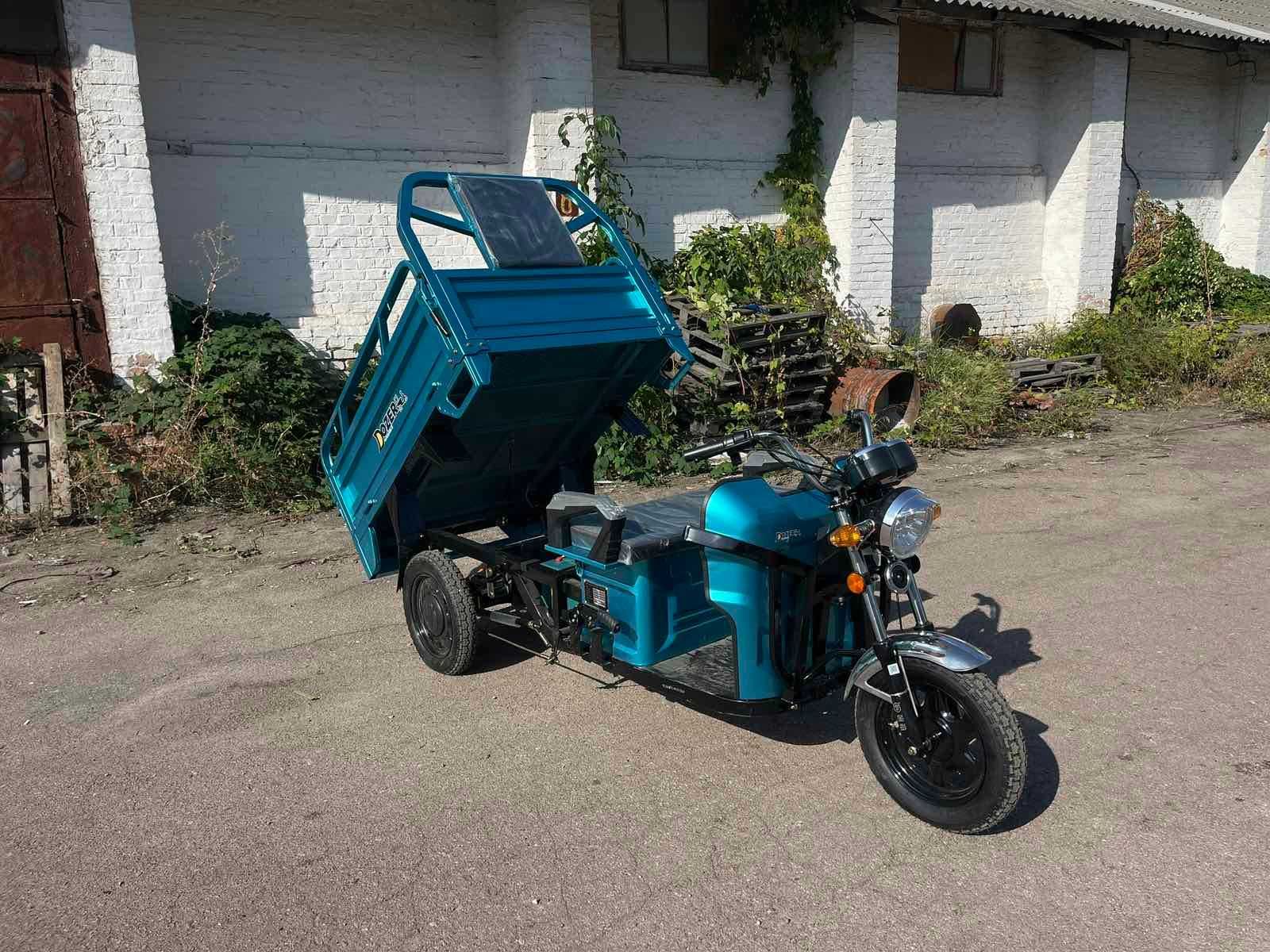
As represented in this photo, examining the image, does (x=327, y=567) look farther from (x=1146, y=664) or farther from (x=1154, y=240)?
(x=1154, y=240)

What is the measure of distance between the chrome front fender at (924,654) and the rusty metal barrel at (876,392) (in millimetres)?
6309

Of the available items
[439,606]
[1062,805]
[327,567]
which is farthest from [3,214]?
[1062,805]

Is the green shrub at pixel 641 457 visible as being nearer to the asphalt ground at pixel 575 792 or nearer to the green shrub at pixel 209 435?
the green shrub at pixel 209 435

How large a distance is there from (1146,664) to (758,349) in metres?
5.41

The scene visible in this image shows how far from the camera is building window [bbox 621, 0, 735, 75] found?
1093cm

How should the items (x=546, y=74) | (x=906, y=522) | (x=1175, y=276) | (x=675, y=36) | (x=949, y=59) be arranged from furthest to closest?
(x=1175, y=276) < (x=949, y=59) < (x=675, y=36) < (x=546, y=74) < (x=906, y=522)

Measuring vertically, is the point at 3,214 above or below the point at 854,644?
above

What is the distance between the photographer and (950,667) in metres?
3.06

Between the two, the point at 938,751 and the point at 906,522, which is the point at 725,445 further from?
the point at 938,751

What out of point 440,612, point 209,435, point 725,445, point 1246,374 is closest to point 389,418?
point 440,612

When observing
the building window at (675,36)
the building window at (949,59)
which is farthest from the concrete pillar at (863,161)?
the building window at (675,36)

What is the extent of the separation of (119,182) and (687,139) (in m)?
6.02

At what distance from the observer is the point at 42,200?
7.95 meters

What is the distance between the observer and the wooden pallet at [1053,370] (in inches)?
452
